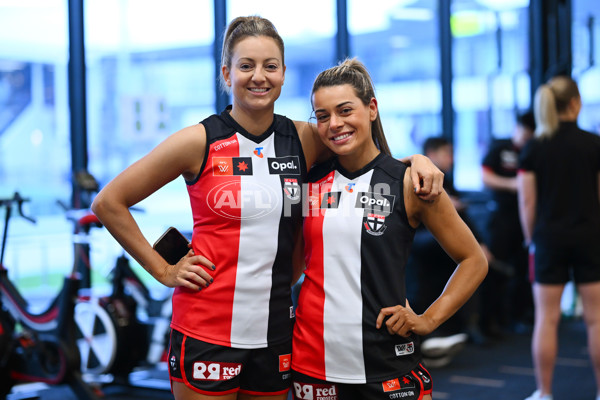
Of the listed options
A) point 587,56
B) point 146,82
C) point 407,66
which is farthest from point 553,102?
point 587,56

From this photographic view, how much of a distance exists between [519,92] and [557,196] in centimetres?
370

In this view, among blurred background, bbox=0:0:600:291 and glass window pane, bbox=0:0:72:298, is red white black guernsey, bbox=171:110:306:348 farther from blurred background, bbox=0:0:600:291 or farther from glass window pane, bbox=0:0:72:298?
glass window pane, bbox=0:0:72:298

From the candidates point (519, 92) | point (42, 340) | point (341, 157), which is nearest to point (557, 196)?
point (341, 157)

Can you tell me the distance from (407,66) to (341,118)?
4.74 m

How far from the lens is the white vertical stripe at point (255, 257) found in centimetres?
170

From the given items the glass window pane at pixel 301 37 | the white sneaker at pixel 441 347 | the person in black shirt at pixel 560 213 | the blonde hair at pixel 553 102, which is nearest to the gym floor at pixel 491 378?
the white sneaker at pixel 441 347

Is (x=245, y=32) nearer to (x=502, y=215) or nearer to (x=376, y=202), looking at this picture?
(x=376, y=202)

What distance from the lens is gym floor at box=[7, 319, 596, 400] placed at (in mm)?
3762

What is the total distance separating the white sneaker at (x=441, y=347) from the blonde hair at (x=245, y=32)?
2985 millimetres

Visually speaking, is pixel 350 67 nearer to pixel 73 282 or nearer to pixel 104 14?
pixel 73 282

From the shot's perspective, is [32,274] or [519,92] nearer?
[32,274]

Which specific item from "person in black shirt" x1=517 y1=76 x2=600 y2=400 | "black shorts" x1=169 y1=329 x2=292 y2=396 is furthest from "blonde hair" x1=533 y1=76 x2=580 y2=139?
"black shorts" x1=169 y1=329 x2=292 y2=396

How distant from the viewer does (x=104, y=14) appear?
4059 mm

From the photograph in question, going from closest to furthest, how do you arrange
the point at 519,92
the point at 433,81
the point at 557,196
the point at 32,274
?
the point at 557,196 → the point at 32,274 → the point at 433,81 → the point at 519,92
